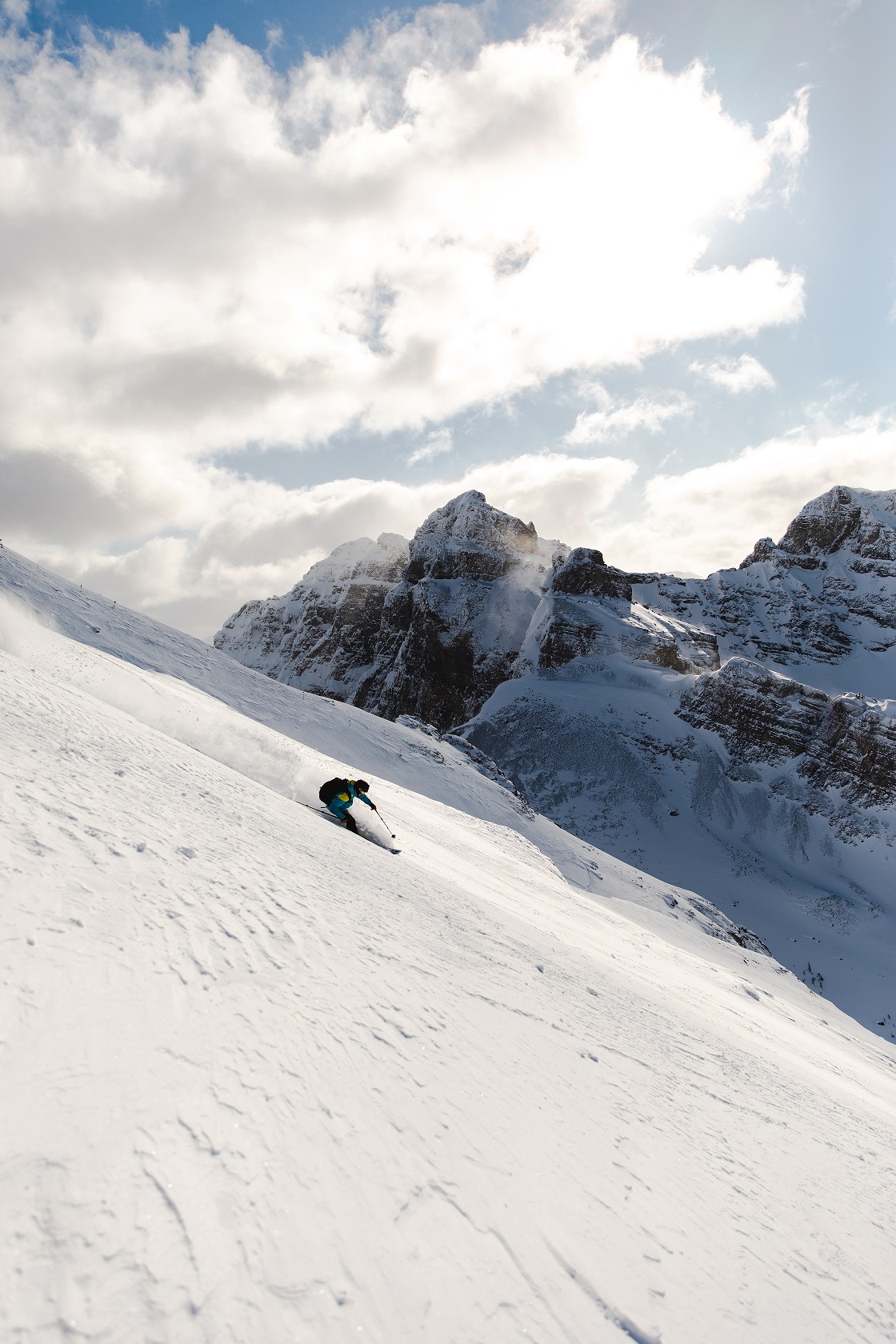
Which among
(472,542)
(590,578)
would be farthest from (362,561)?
(590,578)

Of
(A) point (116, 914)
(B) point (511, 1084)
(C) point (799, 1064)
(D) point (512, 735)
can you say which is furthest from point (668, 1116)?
(D) point (512, 735)

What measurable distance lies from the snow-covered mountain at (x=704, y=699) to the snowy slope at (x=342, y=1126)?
40.8 metres

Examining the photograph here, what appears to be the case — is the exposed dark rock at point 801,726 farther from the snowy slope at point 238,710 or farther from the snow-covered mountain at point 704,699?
the snowy slope at point 238,710

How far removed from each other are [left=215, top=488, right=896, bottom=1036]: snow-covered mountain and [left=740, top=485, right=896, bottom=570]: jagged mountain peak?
1.19 ft

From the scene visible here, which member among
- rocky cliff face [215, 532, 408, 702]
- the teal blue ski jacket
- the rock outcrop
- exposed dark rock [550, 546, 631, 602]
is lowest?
the teal blue ski jacket


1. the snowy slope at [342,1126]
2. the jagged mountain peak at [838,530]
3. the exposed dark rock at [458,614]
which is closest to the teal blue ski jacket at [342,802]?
the snowy slope at [342,1126]

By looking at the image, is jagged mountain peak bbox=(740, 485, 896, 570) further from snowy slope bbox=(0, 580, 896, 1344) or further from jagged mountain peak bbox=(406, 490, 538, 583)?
snowy slope bbox=(0, 580, 896, 1344)

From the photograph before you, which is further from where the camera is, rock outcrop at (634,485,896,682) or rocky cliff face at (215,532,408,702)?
rocky cliff face at (215,532,408,702)

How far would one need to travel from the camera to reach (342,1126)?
3.04 meters

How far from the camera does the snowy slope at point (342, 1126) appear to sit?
86.7 inches

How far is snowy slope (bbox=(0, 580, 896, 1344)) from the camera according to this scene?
2201 mm

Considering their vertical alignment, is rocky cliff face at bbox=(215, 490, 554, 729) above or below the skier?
above

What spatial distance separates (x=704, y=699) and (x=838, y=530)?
7822cm

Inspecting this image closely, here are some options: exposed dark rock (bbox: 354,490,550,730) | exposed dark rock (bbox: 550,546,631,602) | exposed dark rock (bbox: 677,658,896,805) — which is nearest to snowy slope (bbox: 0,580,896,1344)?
exposed dark rock (bbox: 677,658,896,805)
